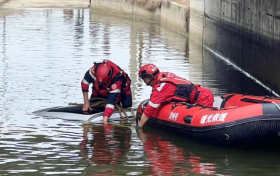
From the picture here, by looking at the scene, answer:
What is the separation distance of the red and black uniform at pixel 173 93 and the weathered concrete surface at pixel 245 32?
4.88m

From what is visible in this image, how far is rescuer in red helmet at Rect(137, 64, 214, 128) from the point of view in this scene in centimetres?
1289

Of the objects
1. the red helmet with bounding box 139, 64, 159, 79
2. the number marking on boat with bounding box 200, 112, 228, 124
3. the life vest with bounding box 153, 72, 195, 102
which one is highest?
the red helmet with bounding box 139, 64, 159, 79

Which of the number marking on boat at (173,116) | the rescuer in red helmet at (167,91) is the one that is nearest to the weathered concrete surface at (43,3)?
the rescuer in red helmet at (167,91)

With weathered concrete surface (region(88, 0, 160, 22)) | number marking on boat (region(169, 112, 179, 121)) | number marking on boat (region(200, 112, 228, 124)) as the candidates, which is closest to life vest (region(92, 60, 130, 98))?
number marking on boat (region(169, 112, 179, 121))

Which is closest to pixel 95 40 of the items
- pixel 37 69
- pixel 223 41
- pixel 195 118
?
pixel 223 41

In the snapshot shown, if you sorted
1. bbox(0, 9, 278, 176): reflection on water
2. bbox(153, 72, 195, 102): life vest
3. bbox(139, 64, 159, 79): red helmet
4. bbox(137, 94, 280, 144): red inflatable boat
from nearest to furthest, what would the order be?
bbox(0, 9, 278, 176): reflection on water, bbox(137, 94, 280, 144): red inflatable boat, bbox(139, 64, 159, 79): red helmet, bbox(153, 72, 195, 102): life vest

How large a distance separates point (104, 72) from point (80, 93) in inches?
170

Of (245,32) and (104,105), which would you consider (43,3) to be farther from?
(104,105)

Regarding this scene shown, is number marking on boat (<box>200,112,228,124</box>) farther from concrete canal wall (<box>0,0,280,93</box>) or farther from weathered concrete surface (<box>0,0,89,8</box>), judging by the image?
weathered concrete surface (<box>0,0,89,8</box>)

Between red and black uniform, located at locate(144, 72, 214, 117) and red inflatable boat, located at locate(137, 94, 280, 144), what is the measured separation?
22 centimetres

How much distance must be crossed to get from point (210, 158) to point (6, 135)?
3.54 meters

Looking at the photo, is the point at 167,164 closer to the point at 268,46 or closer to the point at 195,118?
the point at 195,118

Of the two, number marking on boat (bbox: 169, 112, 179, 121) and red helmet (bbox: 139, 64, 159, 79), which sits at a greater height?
red helmet (bbox: 139, 64, 159, 79)

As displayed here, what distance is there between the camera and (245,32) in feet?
73.5
